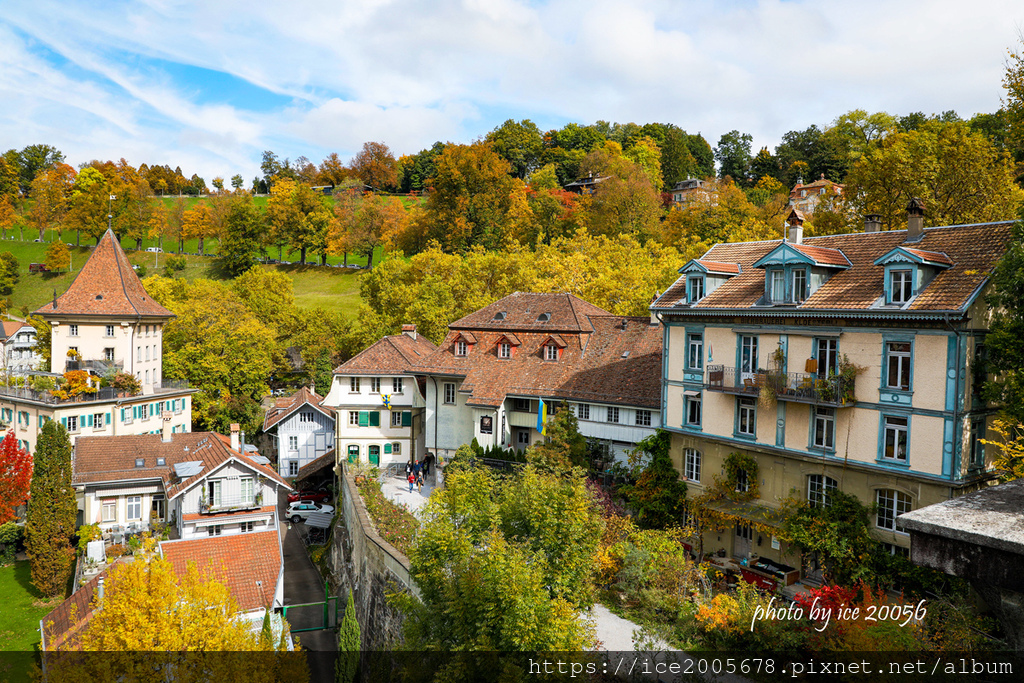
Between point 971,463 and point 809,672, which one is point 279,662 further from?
point 971,463

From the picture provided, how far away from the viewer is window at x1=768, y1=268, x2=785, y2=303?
85.7 ft

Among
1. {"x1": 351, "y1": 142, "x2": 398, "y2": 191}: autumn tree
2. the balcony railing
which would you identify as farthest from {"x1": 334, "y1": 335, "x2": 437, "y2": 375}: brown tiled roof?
{"x1": 351, "y1": 142, "x2": 398, "y2": 191}: autumn tree

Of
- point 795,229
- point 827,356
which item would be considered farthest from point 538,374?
point 827,356

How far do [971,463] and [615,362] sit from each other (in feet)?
54.2

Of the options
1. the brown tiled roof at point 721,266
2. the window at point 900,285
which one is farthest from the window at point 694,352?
the window at point 900,285

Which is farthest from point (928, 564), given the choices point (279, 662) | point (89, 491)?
point (89, 491)

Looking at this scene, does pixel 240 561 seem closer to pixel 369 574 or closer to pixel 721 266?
pixel 369 574

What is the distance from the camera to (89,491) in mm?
39219

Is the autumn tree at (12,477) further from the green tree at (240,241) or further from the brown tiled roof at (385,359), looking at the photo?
the green tree at (240,241)

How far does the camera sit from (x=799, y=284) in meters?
25.7

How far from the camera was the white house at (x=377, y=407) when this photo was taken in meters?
43.2

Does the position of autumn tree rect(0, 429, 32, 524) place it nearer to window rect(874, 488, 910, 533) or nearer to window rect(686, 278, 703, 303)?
window rect(686, 278, 703, 303)

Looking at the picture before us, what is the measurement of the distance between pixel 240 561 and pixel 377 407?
14806mm

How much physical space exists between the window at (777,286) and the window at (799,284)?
1.47ft
